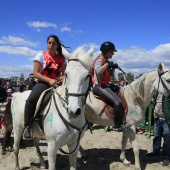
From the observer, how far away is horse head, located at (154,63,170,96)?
5.50 m

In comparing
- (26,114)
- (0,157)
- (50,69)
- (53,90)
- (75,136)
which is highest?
(50,69)

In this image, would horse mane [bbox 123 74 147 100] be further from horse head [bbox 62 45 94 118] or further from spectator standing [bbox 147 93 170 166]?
horse head [bbox 62 45 94 118]

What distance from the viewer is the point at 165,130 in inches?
249

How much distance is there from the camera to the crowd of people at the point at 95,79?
4543 mm

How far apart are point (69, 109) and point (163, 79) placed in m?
2.96

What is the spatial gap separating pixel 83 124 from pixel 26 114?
116 cm

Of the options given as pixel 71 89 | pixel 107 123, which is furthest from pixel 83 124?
pixel 107 123

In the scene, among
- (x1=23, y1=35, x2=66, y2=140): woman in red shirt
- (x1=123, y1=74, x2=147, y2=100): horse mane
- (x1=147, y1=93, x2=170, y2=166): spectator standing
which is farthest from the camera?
(x1=147, y1=93, x2=170, y2=166): spectator standing

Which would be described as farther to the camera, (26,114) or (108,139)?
(108,139)

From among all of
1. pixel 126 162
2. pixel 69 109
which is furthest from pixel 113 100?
pixel 69 109

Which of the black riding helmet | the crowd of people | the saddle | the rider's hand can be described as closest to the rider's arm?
the crowd of people

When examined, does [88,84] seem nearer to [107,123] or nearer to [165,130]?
[107,123]

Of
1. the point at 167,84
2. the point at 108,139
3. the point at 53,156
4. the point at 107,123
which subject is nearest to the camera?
the point at 53,156

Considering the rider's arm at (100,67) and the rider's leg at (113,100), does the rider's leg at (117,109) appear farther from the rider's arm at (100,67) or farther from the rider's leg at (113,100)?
the rider's arm at (100,67)
